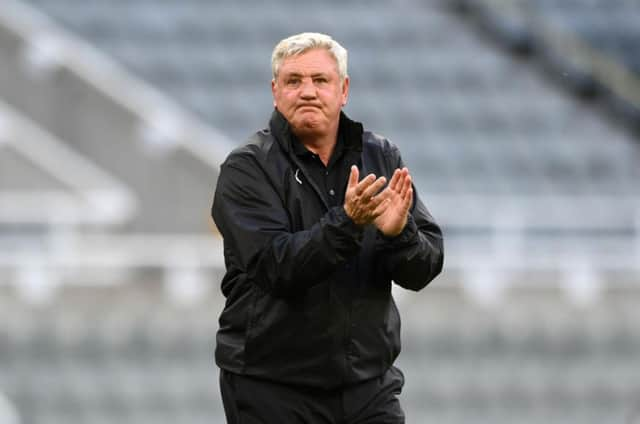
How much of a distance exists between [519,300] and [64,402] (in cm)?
266

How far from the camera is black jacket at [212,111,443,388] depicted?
2.52 metres

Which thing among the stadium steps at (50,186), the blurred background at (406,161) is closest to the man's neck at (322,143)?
the blurred background at (406,161)

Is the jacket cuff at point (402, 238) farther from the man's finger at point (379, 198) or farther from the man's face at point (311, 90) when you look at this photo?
the man's face at point (311, 90)

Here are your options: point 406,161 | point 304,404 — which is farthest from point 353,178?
point 406,161

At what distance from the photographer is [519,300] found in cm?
949

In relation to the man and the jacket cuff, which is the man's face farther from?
the jacket cuff

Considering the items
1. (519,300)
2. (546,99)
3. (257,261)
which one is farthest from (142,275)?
(257,261)

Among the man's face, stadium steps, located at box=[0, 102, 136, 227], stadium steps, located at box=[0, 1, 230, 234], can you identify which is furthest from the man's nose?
stadium steps, located at box=[0, 1, 230, 234]

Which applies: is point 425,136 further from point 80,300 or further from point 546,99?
point 80,300

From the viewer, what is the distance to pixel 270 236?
250 centimetres

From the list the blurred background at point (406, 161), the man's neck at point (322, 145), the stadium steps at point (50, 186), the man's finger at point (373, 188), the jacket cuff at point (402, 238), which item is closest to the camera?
the man's finger at point (373, 188)

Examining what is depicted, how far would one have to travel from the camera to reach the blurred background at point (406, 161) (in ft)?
29.6

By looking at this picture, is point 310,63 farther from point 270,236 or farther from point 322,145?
point 270,236

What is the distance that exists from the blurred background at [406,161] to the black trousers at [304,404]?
634cm
